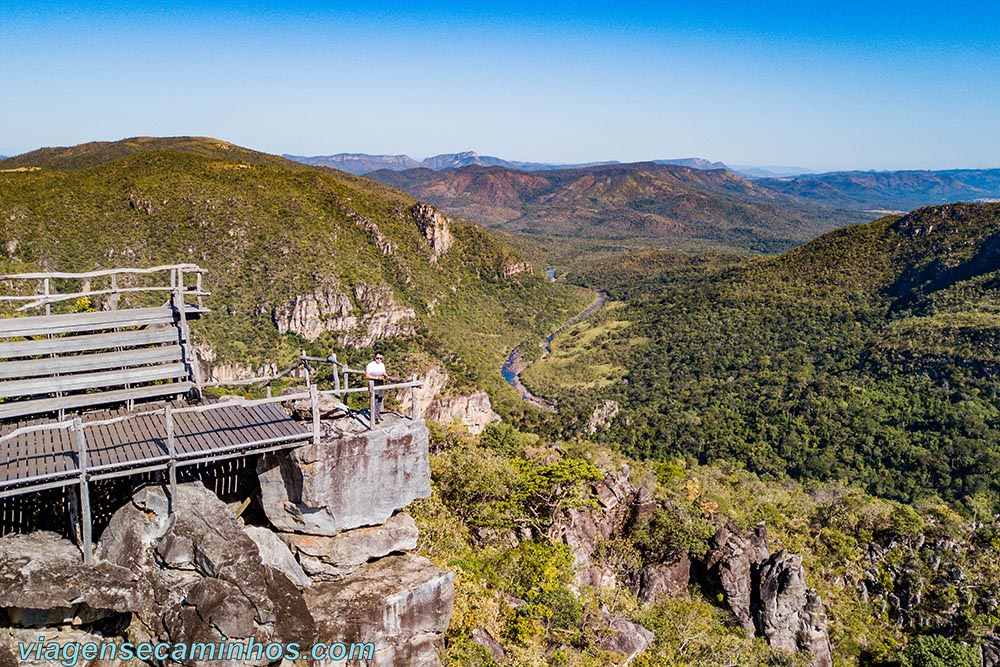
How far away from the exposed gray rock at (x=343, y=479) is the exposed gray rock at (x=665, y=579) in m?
15.6

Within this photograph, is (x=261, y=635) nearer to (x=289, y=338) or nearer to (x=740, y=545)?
(x=740, y=545)

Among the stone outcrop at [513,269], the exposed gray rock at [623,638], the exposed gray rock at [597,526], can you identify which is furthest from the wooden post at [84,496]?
the stone outcrop at [513,269]

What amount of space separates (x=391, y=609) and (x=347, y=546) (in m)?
1.85

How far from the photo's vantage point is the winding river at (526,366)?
94.5m

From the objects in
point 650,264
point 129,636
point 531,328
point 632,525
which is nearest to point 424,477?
point 129,636

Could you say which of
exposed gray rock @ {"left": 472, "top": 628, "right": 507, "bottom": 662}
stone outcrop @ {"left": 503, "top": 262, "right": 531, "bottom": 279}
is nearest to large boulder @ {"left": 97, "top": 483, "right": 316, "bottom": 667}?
exposed gray rock @ {"left": 472, "top": 628, "right": 507, "bottom": 662}

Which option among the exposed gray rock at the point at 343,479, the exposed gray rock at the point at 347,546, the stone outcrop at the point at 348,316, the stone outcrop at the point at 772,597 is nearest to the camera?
the exposed gray rock at the point at 343,479

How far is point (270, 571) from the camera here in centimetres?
1222

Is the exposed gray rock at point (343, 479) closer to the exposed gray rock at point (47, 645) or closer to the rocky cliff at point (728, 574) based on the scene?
the exposed gray rock at point (47, 645)

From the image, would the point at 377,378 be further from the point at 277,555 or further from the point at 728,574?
the point at 728,574

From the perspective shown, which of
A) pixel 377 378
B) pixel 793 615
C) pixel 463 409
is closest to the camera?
pixel 377 378

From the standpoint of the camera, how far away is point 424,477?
49.5 feet

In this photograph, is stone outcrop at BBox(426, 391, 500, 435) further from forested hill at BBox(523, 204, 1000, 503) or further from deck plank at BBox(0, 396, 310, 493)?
deck plank at BBox(0, 396, 310, 493)

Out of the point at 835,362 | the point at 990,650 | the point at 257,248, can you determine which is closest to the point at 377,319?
the point at 257,248
